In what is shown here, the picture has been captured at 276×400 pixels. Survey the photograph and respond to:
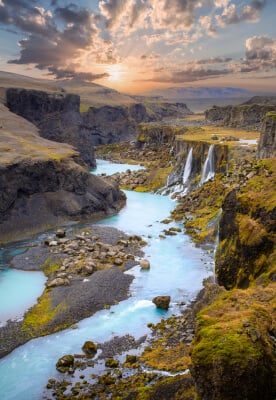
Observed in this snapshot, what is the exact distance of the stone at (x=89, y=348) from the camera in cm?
3438

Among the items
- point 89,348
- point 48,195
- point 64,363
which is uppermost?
point 48,195

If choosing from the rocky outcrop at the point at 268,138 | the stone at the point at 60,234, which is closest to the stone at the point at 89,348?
the stone at the point at 60,234

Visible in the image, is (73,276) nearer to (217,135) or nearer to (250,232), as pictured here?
(250,232)

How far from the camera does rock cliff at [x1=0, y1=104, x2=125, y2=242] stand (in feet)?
240

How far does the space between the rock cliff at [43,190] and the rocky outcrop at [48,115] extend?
53.8 meters

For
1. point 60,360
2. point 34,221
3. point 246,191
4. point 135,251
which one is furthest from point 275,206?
point 34,221

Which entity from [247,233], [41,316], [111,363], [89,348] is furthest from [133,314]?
[247,233]

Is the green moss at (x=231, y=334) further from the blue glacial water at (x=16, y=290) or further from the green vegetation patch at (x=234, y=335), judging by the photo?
the blue glacial water at (x=16, y=290)

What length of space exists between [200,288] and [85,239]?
25.1 m

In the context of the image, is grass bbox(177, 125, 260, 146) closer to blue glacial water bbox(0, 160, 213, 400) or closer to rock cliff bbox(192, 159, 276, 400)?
blue glacial water bbox(0, 160, 213, 400)

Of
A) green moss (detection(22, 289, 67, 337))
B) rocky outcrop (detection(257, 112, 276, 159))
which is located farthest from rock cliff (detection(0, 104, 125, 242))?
rocky outcrop (detection(257, 112, 276, 159))

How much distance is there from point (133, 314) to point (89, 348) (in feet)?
26.3

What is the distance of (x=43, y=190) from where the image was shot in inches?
3194

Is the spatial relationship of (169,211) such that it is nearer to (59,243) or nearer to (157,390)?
(59,243)
